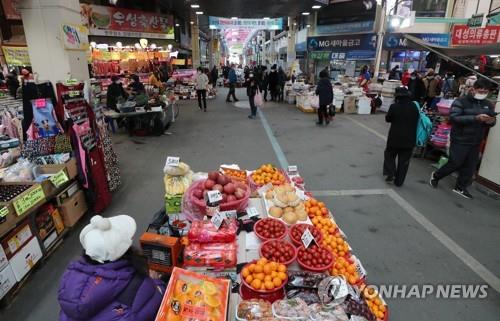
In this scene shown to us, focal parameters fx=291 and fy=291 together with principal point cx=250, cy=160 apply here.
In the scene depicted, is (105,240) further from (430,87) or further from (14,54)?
(14,54)

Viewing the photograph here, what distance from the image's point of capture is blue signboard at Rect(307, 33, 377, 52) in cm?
1714

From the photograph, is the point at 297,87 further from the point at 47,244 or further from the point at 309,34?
the point at 47,244

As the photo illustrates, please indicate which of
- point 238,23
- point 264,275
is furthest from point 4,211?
point 238,23

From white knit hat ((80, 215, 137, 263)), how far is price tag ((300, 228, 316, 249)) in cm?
146

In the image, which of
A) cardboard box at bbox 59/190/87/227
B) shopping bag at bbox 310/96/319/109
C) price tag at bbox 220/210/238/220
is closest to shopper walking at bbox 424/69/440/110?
shopping bag at bbox 310/96/319/109

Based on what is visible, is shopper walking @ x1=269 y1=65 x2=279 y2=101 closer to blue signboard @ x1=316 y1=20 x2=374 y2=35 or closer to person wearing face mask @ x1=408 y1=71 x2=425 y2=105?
blue signboard @ x1=316 y1=20 x2=374 y2=35

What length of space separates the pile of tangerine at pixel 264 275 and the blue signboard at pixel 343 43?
707 inches

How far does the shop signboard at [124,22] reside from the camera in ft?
41.4

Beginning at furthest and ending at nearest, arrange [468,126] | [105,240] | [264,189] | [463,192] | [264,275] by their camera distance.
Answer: [463,192] → [468,126] → [264,189] → [264,275] → [105,240]

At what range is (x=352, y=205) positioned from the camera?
15.0 feet

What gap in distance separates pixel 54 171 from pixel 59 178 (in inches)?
7.1

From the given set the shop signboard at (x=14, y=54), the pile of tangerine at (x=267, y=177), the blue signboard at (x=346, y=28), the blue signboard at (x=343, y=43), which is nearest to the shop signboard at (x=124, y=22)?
the shop signboard at (x=14, y=54)

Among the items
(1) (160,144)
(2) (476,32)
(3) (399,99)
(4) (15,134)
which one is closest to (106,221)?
(4) (15,134)

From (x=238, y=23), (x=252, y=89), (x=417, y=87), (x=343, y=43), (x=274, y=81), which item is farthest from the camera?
(x=343, y=43)
